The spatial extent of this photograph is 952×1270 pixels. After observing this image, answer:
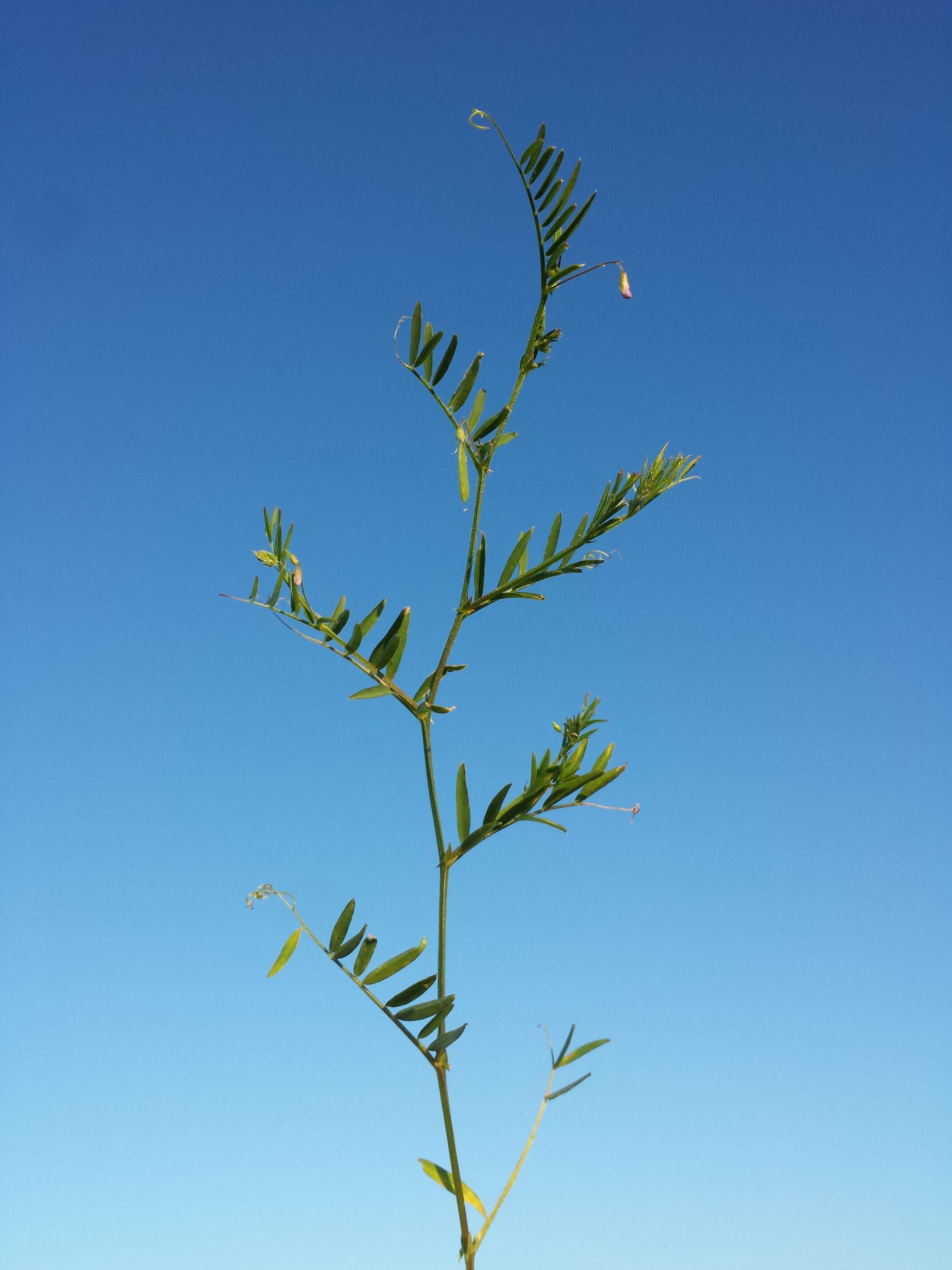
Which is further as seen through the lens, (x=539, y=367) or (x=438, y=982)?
(x=539, y=367)

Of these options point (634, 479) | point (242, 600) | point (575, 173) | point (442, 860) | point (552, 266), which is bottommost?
point (442, 860)

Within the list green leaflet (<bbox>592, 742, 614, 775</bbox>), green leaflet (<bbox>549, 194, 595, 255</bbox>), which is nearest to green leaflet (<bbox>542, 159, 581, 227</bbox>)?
green leaflet (<bbox>549, 194, 595, 255</bbox>)

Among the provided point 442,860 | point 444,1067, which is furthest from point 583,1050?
point 442,860

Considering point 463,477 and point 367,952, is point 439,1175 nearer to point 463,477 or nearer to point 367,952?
point 367,952

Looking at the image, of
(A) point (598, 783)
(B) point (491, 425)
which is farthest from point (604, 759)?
(B) point (491, 425)

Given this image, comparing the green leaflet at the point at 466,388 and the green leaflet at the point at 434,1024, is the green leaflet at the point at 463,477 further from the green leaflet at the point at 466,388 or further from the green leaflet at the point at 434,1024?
the green leaflet at the point at 434,1024

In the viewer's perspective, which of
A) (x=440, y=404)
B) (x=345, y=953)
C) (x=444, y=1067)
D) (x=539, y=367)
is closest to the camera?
(x=444, y=1067)

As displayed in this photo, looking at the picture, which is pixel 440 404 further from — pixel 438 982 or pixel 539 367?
pixel 438 982

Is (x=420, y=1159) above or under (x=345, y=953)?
under

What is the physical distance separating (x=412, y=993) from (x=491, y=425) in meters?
0.96

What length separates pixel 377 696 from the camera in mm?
1512

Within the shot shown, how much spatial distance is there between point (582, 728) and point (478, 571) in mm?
317

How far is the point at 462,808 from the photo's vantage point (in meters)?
1.52

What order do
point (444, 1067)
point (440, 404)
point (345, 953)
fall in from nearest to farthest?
point (444, 1067)
point (345, 953)
point (440, 404)
